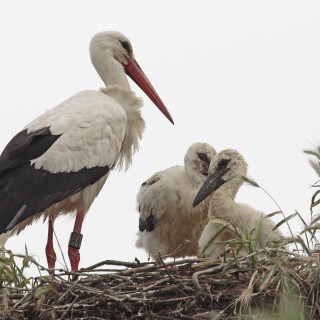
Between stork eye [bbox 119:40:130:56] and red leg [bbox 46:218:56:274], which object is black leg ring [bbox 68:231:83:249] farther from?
stork eye [bbox 119:40:130:56]

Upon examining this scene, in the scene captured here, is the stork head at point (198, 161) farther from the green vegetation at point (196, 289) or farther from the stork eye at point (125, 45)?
the green vegetation at point (196, 289)

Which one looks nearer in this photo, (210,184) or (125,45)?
(210,184)

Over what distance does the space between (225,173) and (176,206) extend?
98 cm

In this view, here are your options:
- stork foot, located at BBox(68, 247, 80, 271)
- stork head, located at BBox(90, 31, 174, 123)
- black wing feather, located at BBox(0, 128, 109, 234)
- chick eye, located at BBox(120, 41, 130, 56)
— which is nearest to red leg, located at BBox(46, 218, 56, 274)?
stork foot, located at BBox(68, 247, 80, 271)

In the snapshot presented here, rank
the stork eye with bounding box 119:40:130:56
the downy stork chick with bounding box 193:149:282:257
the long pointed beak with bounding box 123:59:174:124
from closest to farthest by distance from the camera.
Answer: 1. the downy stork chick with bounding box 193:149:282:257
2. the stork eye with bounding box 119:40:130:56
3. the long pointed beak with bounding box 123:59:174:124

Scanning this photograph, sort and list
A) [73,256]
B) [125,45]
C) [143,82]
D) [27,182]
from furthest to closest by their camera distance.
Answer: [143,82] < [125,45] < [73,256] < [27,182]

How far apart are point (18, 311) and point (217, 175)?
2438mm

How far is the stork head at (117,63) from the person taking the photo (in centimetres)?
834

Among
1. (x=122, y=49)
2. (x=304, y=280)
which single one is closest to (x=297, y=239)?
(x=304, y=280)

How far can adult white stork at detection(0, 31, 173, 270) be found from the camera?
7.07 metres

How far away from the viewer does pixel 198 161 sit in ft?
26.7

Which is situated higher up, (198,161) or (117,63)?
(117,63)

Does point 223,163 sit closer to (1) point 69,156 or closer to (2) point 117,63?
(1) point 69,156

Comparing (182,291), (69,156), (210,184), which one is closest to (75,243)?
(69,156)
